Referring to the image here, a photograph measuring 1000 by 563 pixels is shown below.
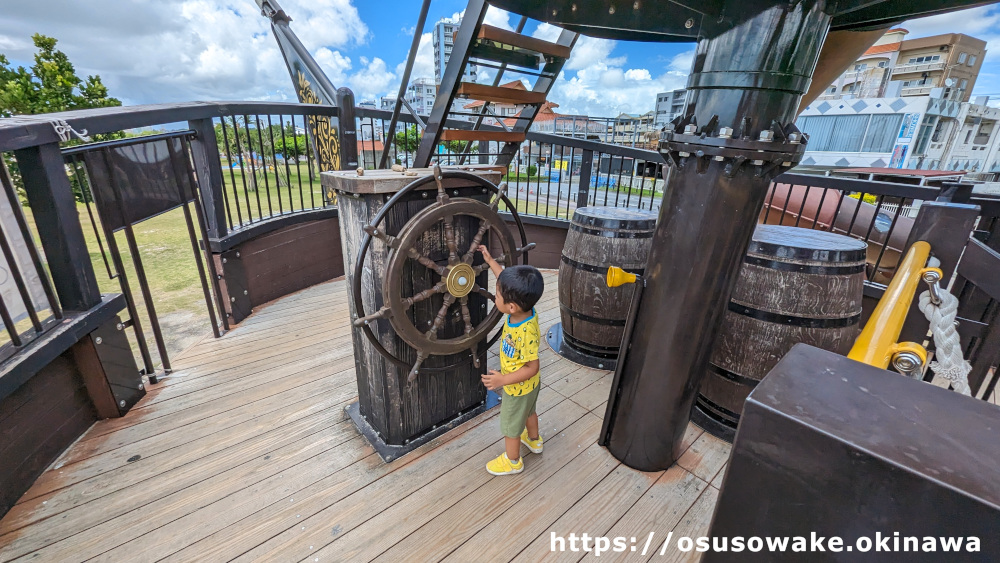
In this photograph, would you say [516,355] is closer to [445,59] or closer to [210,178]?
[445,59]

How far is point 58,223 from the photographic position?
1.67 m

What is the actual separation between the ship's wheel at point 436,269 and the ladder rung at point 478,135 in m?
1.10

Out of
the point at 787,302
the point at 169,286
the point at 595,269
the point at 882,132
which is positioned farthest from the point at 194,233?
the point at 882,132

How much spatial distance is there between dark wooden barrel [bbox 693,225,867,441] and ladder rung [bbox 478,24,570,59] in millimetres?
1756

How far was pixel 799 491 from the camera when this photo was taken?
0.46 metres

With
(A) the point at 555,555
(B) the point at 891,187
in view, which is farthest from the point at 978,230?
(A) the point at 555,555

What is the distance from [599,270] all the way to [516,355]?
43.5 inches

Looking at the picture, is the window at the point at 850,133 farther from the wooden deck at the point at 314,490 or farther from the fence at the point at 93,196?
the fence at the point at 93,196

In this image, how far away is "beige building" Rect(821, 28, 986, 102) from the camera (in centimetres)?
3684

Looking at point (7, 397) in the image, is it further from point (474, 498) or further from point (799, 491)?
point (799, 491)

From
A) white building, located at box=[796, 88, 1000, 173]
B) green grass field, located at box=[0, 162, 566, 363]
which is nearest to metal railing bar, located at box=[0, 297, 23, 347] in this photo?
green grass field, located at box=[0, 162, 566, 363]

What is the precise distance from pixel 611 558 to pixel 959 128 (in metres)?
47.4

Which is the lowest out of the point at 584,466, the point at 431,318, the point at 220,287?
the point at 584,466

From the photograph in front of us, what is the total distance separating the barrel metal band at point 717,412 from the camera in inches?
82.0
